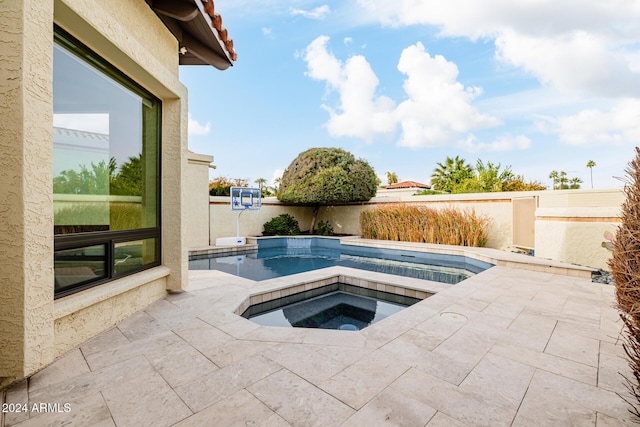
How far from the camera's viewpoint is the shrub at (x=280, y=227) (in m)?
13.0

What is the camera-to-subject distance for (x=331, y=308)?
4.51 metres

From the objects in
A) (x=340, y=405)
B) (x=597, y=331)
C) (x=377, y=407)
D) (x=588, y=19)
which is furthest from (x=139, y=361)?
(x=588, y=19)

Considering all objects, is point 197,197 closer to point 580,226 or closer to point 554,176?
point 580,226

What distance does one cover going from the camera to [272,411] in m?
1.60

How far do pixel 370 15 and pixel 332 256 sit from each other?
7991 mm

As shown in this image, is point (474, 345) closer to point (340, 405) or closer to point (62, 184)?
point (340, 405)

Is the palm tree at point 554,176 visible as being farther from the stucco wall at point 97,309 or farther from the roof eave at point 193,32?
the stucco wall at point 97,309

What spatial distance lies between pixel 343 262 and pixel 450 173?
66.2 feet

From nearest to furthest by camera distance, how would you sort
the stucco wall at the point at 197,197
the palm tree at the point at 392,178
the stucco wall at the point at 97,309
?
the stucco wall at the point at 97,309 < the stucco wall at the point at 197,197 < the palm tree at the point at 392,178

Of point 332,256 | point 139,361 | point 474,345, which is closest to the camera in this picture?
point 139,361

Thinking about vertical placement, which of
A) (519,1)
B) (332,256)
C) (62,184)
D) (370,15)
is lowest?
(332,256)

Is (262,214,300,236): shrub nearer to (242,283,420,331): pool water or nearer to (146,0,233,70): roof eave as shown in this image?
(242,283,420,331): pool water

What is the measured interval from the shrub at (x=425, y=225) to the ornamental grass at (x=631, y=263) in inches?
341

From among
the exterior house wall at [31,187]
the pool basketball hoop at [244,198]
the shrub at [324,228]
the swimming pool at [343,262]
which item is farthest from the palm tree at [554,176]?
the exterior house wall at [31,187]
